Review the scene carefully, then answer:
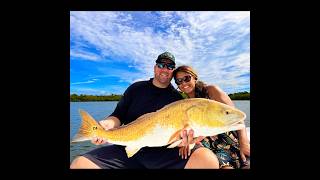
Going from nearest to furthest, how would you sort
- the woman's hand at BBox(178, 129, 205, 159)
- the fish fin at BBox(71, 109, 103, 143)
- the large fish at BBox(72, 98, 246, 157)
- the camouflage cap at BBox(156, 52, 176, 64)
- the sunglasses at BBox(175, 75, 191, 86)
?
the large fish at BBox(72, 98, 246, 157) < the woman's hand at BBox(178, 129, 205, 159) < the fish fin at BBox(71, 109, 103, 143) < the sunglasses at BBox(175, 75, 191, 86) < the camouflage cap at BBox(156, 52, 176, 64)

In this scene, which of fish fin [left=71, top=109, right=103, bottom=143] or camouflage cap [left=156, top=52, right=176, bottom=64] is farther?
camouflage cap [left=156, top=52, right=176, bottom=64]

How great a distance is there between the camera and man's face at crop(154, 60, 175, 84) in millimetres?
5086

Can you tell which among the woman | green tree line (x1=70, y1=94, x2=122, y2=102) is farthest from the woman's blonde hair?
green tree line (x1=70, y1=94, x2=122, y2=102)

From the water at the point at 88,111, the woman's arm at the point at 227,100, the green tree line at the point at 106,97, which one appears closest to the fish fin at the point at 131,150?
the water at the point at 88,111

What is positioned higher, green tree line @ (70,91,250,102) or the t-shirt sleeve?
green tree line @ (70,91,250,102)

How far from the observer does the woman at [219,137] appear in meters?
5.04

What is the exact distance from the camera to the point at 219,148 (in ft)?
16.8

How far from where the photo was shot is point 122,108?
521 cm

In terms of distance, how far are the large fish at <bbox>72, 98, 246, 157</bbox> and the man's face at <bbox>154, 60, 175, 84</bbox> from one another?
432 millimetres

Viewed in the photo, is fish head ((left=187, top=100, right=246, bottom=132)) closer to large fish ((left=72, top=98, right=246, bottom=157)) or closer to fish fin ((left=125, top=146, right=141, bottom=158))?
large fish ((left=72, top=98, right=246, bottom=157))

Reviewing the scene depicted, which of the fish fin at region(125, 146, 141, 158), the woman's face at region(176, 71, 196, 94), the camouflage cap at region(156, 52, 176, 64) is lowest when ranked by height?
the fish fin at region(125, 146, 141, 158)

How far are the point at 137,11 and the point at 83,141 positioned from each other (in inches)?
71.6

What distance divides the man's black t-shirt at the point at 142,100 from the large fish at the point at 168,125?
0.32 metres

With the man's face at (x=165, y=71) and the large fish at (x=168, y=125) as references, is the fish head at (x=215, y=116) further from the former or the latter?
the man's face at (x=165, y=71)
